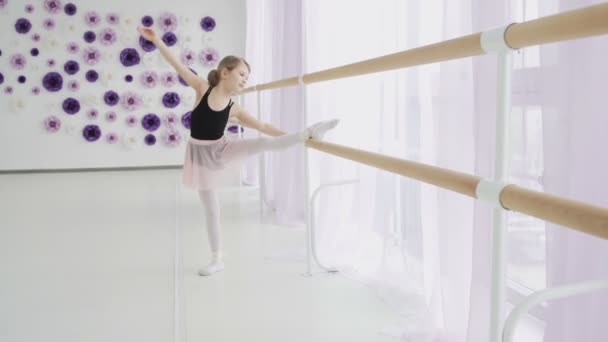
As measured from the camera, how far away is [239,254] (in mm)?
2635

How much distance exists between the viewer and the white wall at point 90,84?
18.0 feet

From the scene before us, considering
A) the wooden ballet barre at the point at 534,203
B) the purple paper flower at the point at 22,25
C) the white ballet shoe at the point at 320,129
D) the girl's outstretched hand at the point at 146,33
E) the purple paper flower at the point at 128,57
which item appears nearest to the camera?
the wooden ballet barre at the point at 534,203

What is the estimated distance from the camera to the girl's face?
2283mm

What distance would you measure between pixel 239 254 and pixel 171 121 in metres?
3.49

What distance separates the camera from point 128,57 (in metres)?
5.66

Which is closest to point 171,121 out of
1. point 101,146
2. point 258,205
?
point 101,146

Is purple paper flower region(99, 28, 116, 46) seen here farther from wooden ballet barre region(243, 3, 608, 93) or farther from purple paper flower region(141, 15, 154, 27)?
wooden ballet barre region(243, 3, 608, 93)

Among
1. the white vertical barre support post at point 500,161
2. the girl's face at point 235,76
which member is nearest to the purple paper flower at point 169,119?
→ the girl's face at point 235,76

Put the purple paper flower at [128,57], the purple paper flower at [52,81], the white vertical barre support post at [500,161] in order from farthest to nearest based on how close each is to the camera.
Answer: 1. the purple paper flower at [128,57]
2. the purple paper flower at [52,81]
3. the white vertical barre support post at [500,161]

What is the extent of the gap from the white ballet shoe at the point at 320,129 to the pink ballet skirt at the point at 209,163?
0.48m

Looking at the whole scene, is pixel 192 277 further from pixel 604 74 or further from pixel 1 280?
pixel 604 74

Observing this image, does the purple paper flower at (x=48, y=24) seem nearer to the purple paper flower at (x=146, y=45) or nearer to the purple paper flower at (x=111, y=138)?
A: the purple paper flower at (x=146, y=45)

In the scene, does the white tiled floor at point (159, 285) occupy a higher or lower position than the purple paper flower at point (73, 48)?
lower

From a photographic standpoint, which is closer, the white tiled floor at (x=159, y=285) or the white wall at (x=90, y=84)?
the white tiled floor at (x=159, y=285)
